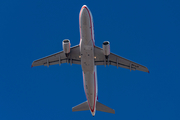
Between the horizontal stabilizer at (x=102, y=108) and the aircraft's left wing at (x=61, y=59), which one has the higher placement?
the aircraft's left wing at (x=61, y=59)

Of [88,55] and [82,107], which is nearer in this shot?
[88,55]

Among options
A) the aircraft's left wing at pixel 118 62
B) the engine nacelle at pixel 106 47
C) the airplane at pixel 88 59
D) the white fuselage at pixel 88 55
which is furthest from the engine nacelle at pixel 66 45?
the engine nacelle at pixel 106 47

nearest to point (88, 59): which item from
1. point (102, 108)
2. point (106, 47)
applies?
point (106, 47)

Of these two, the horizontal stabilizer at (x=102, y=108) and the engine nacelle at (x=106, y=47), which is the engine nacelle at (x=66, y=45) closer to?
the engine nacelle at (x=106, y=47)

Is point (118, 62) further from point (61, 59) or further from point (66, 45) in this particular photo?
point (61, 59)

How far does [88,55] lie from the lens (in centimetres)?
4009

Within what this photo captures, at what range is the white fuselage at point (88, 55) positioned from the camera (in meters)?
37.7

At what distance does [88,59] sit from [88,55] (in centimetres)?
64

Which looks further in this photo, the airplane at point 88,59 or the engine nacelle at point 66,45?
the engine nacelle at point 66,45

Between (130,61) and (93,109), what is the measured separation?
9015mm

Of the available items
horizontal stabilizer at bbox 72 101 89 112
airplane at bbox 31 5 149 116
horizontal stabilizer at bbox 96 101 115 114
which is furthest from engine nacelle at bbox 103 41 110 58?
horizontal stabilizer at bbox 72 101 89 112

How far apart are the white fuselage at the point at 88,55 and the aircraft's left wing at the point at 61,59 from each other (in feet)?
8.24

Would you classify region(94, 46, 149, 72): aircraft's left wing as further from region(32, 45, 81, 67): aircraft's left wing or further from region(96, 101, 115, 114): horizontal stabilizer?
region(96, 101, 115, 114): horizontal stabilizer

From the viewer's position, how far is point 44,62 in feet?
146
